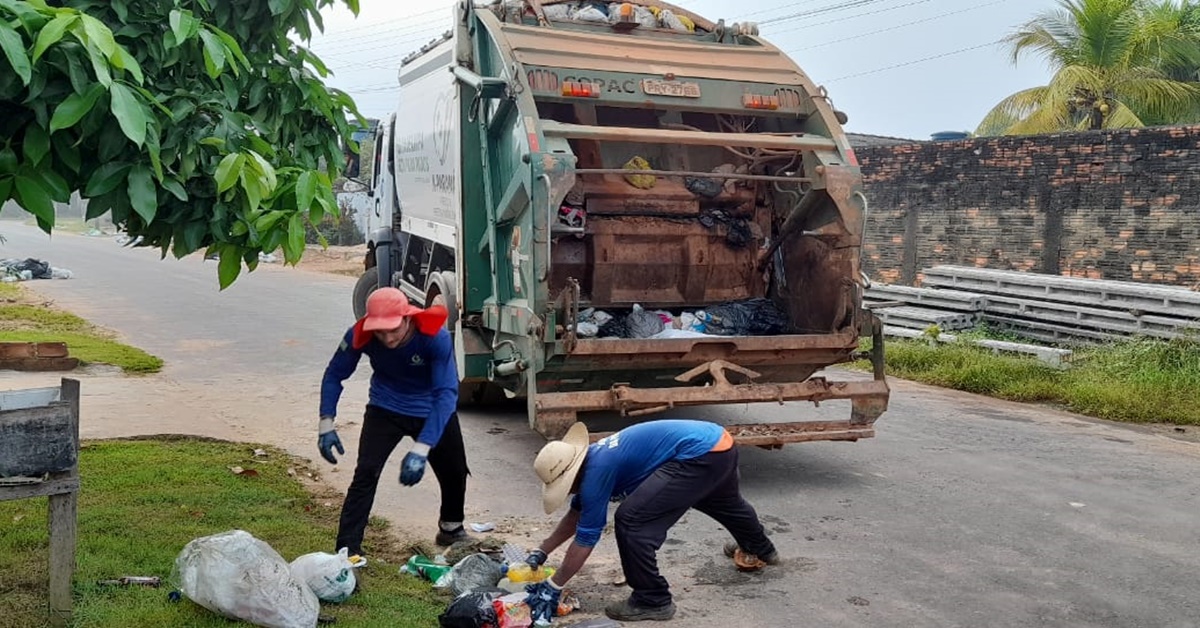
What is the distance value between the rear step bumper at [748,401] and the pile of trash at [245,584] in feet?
7.24

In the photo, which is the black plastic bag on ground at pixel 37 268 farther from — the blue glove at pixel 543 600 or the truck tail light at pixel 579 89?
the blue glove at pixel 543 600

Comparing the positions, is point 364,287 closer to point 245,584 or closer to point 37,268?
point 245,584

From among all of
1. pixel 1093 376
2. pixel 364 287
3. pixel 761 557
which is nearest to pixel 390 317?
pixel 761 557

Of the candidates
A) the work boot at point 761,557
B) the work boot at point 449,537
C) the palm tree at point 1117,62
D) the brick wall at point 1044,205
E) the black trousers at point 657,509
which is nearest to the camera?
the black trousers at point 657,509

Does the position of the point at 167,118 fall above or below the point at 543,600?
above

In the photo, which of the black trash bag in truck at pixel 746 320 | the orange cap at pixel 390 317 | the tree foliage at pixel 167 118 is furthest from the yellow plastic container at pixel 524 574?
the black trash bag in truck at pixel 746 320

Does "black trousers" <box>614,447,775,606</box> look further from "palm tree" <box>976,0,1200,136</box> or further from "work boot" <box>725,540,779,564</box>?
"palm tree" <box>976,0,1200,136</box>

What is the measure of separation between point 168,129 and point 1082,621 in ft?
13.0

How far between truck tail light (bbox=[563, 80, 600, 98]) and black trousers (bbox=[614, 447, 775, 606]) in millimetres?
3056

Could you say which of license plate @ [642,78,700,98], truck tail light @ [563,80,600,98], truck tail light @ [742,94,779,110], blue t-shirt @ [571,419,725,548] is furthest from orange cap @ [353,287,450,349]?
truck tail light @ [742,94,779,110]

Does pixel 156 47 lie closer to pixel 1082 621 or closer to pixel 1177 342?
pixel 1082 621

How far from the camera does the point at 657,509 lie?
15.0 ft

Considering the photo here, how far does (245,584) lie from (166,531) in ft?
4.67

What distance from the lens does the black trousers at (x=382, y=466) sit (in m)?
5.03
